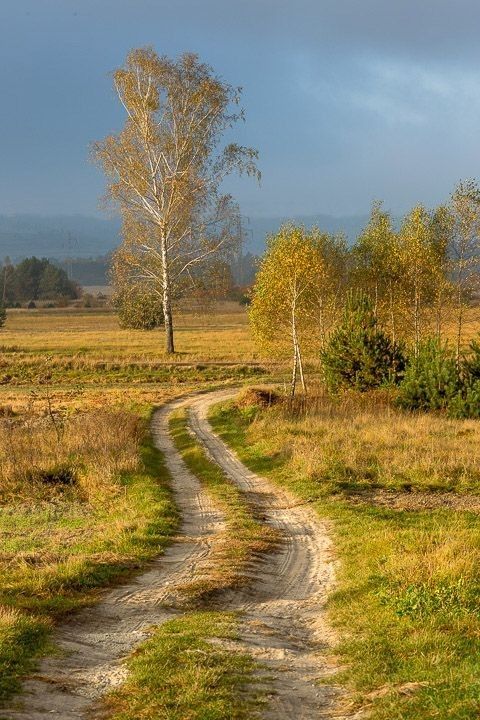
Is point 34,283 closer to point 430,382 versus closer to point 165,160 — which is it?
point 165,160

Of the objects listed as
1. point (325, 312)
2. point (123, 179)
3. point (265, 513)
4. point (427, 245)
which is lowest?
point (265, 513)

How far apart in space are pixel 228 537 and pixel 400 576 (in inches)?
191

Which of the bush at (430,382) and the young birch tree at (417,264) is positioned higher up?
the young birch tree at (417,264)

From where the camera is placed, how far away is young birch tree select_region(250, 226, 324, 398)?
42.3 m

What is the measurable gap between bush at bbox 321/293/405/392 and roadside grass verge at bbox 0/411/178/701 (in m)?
10.2

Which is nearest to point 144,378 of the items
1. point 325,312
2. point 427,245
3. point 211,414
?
point 325,312

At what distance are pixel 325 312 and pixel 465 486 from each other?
1151 inches

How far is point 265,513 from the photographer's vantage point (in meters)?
17.5

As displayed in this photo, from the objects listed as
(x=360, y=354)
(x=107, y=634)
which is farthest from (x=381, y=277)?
(x=107, y=634)

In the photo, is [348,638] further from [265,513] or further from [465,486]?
[465,486]

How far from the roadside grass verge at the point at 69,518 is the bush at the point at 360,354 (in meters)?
10.2

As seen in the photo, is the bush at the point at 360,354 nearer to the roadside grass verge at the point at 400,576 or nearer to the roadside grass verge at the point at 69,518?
the roadside grass verge at the point at 69,518

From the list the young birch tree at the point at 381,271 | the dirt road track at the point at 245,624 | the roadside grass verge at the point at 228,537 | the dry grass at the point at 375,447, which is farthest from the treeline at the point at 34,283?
the dirt road track at the point at 245,624

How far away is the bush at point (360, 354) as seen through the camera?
118ft
